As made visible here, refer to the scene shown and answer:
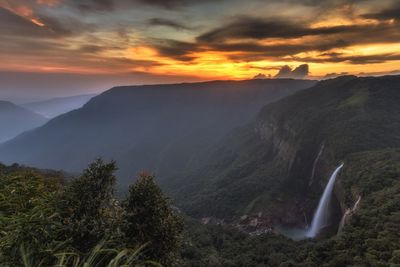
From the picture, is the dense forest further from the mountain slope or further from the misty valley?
the mountain slope

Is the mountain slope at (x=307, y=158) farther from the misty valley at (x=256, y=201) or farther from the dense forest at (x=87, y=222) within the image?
the dense forest at (x=87, y=222)

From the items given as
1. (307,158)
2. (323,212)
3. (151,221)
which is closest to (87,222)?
(151,221)

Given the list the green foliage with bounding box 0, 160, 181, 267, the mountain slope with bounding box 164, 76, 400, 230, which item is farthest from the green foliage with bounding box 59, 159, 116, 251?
the mountain slope with bounding box 164, 76, 400, 230

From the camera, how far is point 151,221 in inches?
503

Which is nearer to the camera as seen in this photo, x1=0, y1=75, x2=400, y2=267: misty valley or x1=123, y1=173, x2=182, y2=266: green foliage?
x1=0, y1=75, x2=400, y2=267: misty valley

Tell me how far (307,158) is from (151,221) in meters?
102

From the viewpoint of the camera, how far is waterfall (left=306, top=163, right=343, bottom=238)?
7831 centimetres

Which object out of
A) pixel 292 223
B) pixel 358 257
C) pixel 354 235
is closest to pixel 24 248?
pixel 358 257

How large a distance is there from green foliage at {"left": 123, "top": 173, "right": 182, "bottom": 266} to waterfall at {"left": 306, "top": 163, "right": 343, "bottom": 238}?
70.7m

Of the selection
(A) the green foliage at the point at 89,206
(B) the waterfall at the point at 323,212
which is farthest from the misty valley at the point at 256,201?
(B) the waterfall at the point at 323,212

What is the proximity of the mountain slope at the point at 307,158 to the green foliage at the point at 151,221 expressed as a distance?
4952cm

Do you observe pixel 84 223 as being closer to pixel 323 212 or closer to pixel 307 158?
pixel 323 212

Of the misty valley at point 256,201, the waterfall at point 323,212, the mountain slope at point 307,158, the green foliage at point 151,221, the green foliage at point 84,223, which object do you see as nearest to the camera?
the green foliage at point 84,223

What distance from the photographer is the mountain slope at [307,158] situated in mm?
75000
